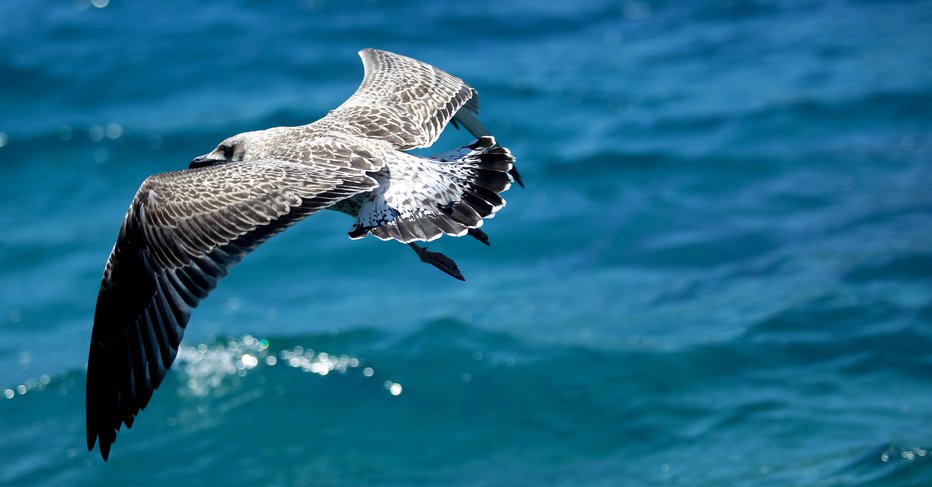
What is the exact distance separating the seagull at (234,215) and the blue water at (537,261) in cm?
310

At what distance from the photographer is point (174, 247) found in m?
5.04

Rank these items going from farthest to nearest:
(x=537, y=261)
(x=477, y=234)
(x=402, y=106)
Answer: (x=537, y=261) < (x=402, y=106) < (x=477, y=234)

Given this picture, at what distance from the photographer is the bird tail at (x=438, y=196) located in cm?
512

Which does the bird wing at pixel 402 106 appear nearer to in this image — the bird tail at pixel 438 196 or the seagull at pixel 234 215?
the seagull at pixel 234 215

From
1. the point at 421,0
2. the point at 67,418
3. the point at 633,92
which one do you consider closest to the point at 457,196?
the point at 67,418

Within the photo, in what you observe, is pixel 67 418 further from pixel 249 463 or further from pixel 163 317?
pixel 163 317

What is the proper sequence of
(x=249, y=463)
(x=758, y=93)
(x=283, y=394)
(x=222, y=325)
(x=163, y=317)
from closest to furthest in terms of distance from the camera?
(x=163, y=317) < (x=249, y=463) < (x=283, y=394) < (x=222, y=325) < (x=758, y=93)

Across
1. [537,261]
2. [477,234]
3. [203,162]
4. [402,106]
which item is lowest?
[537,261]

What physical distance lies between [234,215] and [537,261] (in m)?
5.61

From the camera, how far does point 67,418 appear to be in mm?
8898

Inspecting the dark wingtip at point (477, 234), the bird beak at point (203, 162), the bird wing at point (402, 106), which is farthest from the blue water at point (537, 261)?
the bird beak at point (203, 162)

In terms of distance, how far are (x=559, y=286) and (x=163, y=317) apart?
17.2ft

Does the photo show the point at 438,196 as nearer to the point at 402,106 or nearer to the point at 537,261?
the point at 402,106

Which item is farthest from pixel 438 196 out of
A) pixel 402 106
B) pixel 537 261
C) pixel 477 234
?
pixel 537 261
